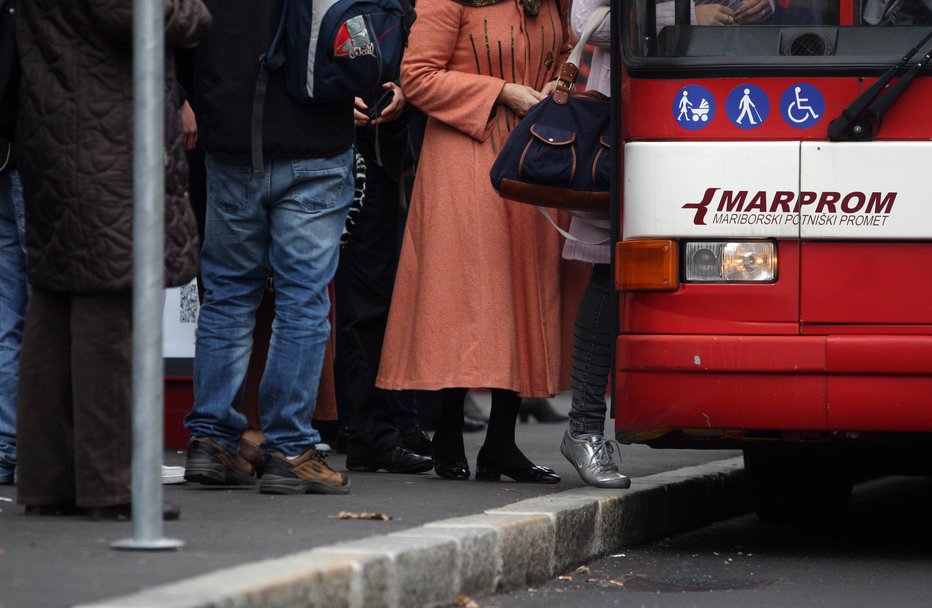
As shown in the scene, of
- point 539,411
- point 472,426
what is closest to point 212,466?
point 472,426

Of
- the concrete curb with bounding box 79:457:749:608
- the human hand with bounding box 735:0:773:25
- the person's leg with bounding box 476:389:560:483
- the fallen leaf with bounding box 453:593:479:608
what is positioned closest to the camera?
the concrete curb with bounding box 79:457:749:608

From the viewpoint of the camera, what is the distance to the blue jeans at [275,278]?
5.32m

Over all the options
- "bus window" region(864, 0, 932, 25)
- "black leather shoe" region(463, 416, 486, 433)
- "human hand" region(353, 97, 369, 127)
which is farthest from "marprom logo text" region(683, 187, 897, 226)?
"black leather shoe" region(463, 416, 486, 433)

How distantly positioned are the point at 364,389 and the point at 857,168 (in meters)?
2.43

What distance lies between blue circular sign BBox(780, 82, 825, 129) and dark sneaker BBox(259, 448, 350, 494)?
177 cm

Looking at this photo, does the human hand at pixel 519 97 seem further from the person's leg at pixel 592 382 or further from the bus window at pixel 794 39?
the bus window at pixel 794 39

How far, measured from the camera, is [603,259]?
5828 millimetres

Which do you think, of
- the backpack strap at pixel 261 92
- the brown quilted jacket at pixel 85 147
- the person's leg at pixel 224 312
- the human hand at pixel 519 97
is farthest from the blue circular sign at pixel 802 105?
the brown quilted jacket at pixel 85 147

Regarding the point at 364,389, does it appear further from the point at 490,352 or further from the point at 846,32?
the point at 846,32

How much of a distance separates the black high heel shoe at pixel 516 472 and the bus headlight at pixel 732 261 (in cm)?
138

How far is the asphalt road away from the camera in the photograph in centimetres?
468

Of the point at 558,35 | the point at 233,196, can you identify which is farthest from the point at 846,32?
the point at 233,196

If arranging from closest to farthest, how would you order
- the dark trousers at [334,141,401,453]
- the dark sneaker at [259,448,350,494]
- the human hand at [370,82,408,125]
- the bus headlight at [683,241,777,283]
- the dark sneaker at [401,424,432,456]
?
the bus headlight at [683,241,777,283] < the dark sneaker at [259,448,350,494] < the human hand at [370,82,408,125] < the dark trousers at [334,141,401,453] < the dark sneaker at [401,424,432,456]

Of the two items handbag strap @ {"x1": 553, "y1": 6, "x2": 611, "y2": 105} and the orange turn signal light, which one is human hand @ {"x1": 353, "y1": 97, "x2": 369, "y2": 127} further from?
the orange turn signal light
